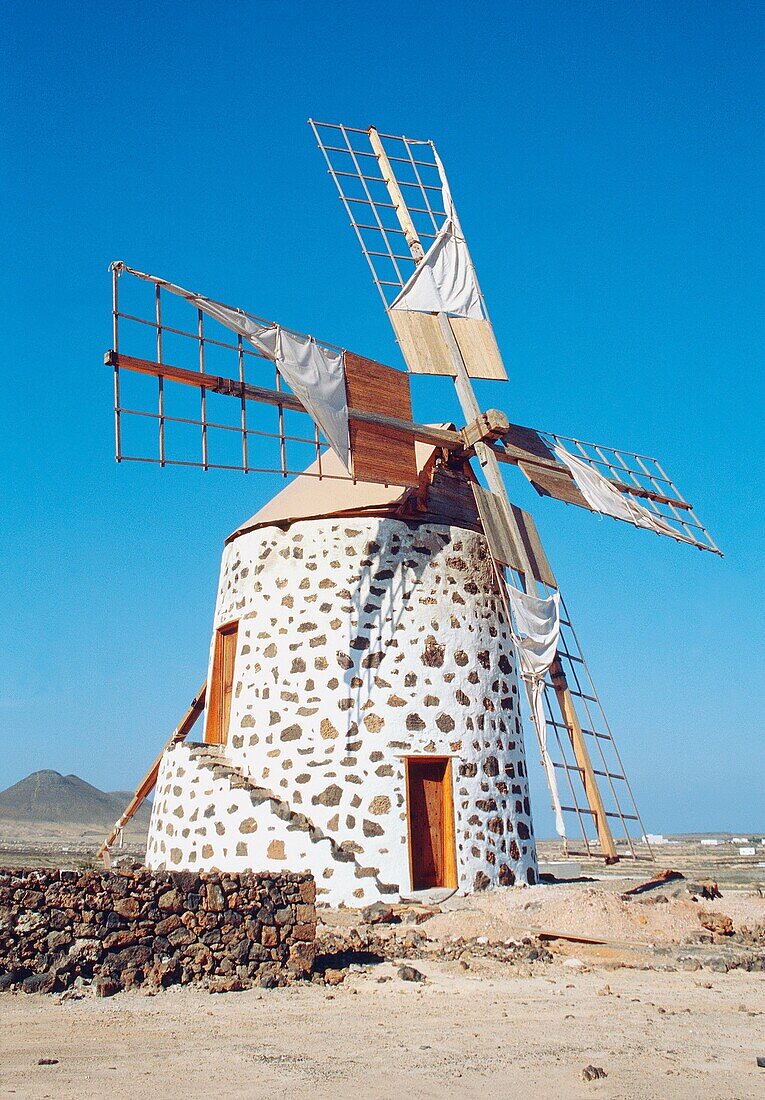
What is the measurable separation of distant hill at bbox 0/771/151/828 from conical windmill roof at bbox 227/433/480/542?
45299 mm

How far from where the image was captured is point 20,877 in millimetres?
6594

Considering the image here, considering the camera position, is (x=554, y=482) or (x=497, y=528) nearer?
(x=497, y=528)

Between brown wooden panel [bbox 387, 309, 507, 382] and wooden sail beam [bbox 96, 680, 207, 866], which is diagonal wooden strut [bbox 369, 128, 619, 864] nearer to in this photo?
brown wooden panel [bbox 387, 309, 507, 382]

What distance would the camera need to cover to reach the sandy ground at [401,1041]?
473 cm

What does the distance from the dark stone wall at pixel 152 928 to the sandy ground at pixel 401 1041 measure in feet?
0.74

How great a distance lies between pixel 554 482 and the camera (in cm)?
1395

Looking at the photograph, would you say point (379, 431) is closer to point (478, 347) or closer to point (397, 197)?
point (478, 347)

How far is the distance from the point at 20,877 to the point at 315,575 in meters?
5.81

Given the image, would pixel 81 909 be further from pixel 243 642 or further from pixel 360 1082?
pixel 243 642

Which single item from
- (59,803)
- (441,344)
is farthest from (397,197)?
(59,803)

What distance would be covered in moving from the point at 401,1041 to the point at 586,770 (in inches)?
278

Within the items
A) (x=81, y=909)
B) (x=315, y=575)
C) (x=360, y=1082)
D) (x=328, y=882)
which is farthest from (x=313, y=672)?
(x=360, y=1082)

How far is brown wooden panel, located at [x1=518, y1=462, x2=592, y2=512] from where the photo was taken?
44.9ft

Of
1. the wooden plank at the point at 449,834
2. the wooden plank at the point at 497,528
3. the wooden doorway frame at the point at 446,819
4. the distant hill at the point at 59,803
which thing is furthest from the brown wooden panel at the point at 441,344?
the distant hill at the point at 59,803
